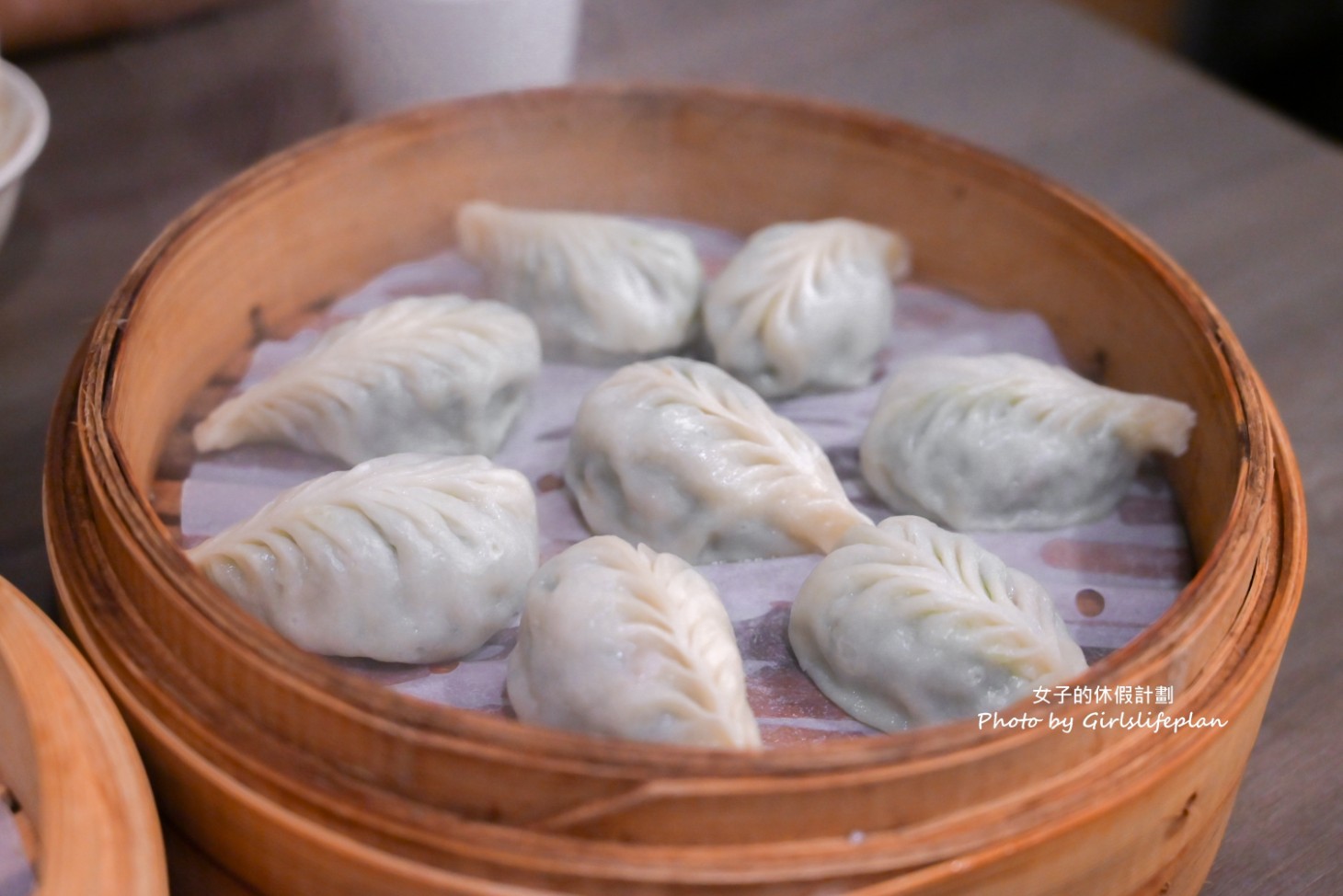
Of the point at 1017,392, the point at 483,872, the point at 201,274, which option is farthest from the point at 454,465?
the point at 1017,392

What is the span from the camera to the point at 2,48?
2896 millimetres

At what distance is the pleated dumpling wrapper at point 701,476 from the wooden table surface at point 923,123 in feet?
2.31

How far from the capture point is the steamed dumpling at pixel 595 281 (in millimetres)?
1980

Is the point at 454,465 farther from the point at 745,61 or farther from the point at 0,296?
the point at 745,61

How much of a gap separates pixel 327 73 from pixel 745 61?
3.44ft

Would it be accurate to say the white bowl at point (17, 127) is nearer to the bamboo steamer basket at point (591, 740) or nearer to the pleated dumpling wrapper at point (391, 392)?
the bamboo steamer basket at point (591, 740)

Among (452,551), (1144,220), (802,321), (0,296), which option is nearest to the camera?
(452,551)

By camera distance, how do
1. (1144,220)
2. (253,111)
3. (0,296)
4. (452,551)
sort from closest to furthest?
(452,551) → (0,296) → (1144,220) → (253,111)

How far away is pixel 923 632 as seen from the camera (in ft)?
4.67

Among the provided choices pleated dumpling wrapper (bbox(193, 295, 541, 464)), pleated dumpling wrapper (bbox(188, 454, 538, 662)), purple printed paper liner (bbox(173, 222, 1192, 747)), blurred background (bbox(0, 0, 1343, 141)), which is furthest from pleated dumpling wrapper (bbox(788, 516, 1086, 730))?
blurred background (bbox(0, 0, 1343, 141))

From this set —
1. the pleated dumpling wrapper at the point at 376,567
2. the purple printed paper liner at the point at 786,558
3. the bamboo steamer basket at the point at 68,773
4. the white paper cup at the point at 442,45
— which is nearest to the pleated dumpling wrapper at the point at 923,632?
the purple printed paper liner at the point at 786,558

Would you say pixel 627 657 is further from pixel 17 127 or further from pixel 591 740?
pixel 17 127

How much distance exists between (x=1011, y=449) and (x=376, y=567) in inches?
35.3

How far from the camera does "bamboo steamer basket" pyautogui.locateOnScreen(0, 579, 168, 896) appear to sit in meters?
1.05
